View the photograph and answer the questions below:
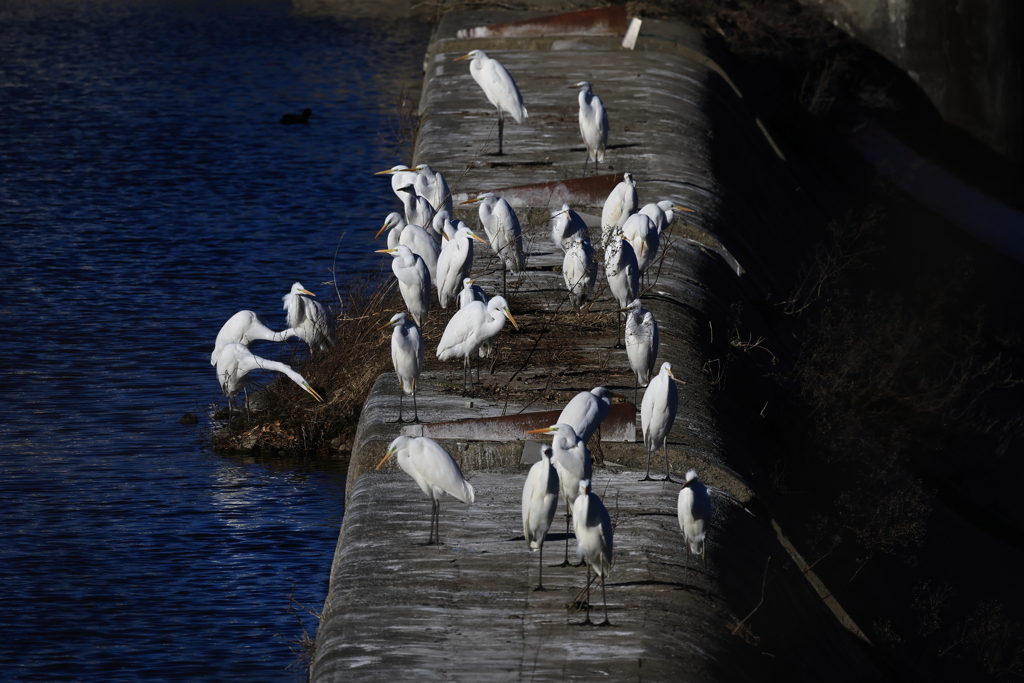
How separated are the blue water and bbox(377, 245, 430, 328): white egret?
167 cm

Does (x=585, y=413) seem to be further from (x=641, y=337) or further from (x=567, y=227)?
(x=567, y=227)

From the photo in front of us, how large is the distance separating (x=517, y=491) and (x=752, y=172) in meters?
9.81

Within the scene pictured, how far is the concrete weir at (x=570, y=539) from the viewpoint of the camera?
5.65 m

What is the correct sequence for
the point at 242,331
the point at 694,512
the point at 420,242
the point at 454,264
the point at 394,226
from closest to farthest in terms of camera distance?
the point at 694,512
the point at 454,264
the point at 420,242
the point at 394,226
the point at 242,331

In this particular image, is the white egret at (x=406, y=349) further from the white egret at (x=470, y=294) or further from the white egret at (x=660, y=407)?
the white egret at (x=660, y=407)

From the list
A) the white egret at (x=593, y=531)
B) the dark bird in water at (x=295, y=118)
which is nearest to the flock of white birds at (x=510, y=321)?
the white egret at (x=593, y=531)

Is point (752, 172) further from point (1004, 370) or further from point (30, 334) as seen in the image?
point (30, 334)

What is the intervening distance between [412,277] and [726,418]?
7.16ft

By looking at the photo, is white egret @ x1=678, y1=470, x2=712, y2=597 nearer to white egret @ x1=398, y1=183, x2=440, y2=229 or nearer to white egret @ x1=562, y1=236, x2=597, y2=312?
white egret @ x1=562, y1=236, x2=597, y2=312

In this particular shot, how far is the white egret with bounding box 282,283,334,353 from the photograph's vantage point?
10.7 meters

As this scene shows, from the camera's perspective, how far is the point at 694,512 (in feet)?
20.0

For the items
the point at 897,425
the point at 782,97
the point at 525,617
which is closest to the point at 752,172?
the point at 897,425

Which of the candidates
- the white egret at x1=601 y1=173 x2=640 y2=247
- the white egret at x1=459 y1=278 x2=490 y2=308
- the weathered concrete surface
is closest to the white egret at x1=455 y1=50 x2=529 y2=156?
the white egret at x1=601 y1=173 x2=640 y2=247

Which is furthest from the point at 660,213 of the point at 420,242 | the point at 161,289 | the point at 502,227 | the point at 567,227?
the point at 161,289
